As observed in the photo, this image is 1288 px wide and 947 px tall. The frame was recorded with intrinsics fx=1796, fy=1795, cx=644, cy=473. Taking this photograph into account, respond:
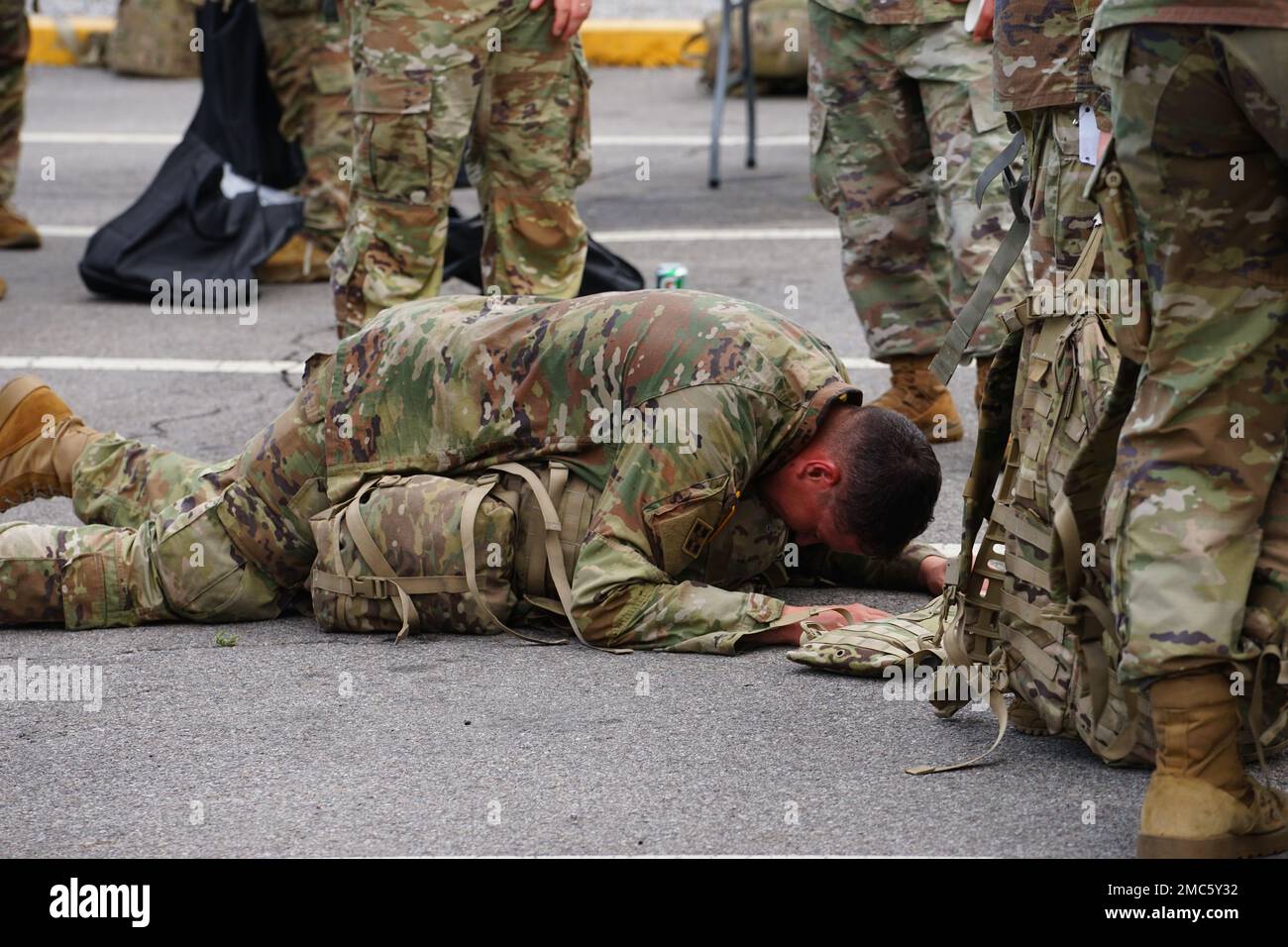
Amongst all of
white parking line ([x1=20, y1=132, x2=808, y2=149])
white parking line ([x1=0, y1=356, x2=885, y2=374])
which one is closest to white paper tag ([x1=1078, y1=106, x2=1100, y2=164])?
white parking line ([x1=0, y1=356, x2=885, y2=374])

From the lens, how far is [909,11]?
477cm

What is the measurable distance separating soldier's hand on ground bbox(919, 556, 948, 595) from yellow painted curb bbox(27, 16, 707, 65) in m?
9.42

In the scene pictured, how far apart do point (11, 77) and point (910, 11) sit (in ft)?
14.7

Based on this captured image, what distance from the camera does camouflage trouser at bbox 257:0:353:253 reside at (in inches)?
280

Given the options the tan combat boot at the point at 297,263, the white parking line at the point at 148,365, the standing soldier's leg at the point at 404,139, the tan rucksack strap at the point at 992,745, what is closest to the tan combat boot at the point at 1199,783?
the tan rucksack strap at the point at 992,745

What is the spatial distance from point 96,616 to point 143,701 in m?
0.50

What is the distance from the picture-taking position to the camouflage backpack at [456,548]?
11.6 ft

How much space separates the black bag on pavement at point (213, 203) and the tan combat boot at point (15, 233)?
1.08 m

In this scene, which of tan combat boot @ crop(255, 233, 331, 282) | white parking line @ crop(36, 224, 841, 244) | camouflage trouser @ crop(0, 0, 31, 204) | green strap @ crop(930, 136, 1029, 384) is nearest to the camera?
green strap @ crop(930, 136, 1029, 384)

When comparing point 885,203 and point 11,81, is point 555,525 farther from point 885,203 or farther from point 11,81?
point 11,81

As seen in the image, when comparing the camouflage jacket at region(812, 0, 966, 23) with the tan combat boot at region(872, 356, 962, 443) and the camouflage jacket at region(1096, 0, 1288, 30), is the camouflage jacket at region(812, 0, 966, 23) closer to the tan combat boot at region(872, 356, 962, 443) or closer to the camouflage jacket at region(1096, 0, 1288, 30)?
the tan combat boot at region(872, 356, 962, 443)

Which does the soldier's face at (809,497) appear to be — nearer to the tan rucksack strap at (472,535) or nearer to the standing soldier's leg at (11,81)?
the tan rucksack strap at (472,535)

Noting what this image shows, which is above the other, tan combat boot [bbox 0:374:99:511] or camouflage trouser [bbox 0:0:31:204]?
camouflage trouser [bbox 0:0:31:204]

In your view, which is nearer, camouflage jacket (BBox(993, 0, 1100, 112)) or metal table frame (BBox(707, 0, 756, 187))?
camouflage jacket (BBox(993, 0, 1100, 112))
